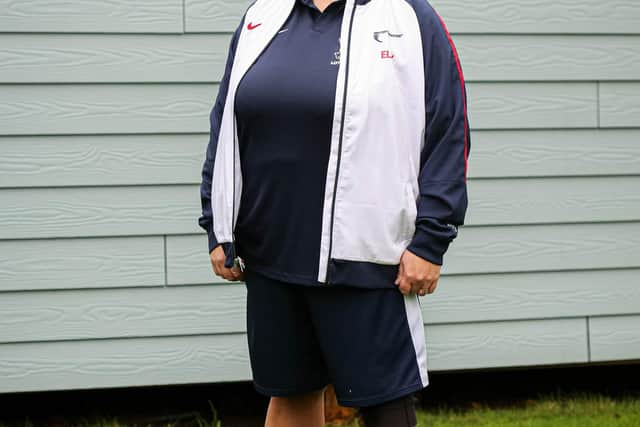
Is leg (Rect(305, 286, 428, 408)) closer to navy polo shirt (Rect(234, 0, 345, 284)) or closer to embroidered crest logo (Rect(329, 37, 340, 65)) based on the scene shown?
navy polo shirt (Rect(234, 0, 345, 284))

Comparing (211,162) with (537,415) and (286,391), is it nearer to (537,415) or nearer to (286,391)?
(286,391)

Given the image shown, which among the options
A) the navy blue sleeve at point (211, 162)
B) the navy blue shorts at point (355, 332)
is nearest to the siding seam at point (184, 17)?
the navy blue sleeve at point (211, 162)

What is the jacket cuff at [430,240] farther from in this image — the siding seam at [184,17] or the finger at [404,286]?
the siding seam at [184,17]

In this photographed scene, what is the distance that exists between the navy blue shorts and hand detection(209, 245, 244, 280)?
0.10 meters

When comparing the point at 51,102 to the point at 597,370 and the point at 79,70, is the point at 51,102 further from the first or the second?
the point at 597,370

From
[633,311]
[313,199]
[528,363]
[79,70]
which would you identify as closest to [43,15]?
[79,70]

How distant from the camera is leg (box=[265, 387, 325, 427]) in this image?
2328mm

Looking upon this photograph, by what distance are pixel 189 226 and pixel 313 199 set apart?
1.33 m

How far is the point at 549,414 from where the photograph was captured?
3.56 metres

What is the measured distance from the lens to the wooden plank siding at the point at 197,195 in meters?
3.22

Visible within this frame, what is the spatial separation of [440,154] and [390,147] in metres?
0.12

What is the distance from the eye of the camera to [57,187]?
10.6 feet

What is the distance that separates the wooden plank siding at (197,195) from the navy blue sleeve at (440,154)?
4.60 feet

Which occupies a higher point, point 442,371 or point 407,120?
point 407,120
